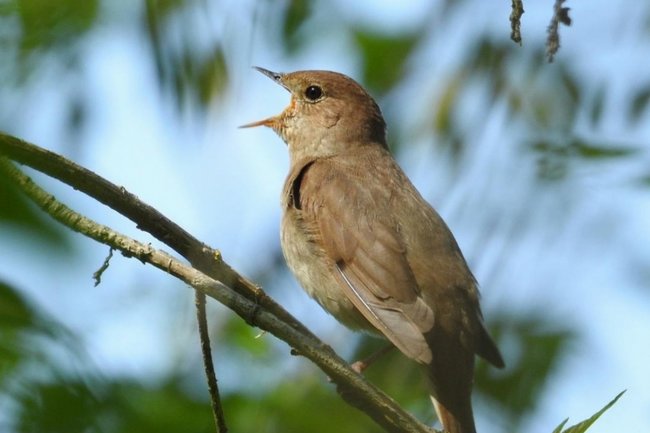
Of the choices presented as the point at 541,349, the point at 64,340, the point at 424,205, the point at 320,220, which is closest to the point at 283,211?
the point at 320,220

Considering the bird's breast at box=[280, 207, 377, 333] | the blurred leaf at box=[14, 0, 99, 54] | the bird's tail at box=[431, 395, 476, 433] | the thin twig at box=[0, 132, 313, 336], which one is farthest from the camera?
the bird's breast at box=[280, 207, 377, 333]

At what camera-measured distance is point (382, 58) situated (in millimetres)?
5723

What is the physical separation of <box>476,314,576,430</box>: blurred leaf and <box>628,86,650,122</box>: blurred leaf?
1064 mm

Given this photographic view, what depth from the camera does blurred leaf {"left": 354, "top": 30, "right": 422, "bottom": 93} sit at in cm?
552

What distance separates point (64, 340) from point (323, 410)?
47.0 inches

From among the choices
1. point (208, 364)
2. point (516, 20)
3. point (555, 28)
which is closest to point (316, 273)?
point (208, 364)

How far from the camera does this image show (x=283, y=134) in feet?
20.7

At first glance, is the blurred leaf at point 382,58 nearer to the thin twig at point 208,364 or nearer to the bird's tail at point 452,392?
the bird's tail at point 452,392

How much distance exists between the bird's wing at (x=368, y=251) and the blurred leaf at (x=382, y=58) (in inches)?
27.9

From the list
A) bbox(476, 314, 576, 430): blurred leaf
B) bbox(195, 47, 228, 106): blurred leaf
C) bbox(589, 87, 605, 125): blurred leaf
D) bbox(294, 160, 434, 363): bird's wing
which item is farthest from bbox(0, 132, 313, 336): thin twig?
bbox(589, 87, 605, 125): blurred leaf

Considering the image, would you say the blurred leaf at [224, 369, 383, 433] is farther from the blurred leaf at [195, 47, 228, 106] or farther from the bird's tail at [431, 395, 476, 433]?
the bird's tail at [431, 395, 476, 433]

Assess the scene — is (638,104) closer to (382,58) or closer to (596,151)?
(596,151)

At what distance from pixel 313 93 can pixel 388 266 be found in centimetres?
213

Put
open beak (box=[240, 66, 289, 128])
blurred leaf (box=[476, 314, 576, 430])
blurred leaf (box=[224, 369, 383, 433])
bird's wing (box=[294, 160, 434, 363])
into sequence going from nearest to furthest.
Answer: blurred leaf (box=[224, 369, 383, 433]) < blurred leaf (box=[476, 314, 576, 430]) < bird's wing (box=[294, 160, 434, 363]) < open beak (box=[240, 66, 289, 128])
